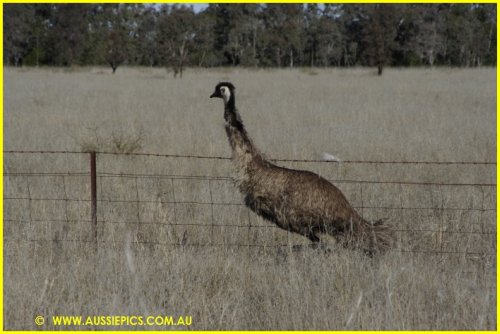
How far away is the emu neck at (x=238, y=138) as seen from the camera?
5.21m

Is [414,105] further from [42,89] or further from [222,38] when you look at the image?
[222,38]

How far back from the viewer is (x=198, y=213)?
6.78m

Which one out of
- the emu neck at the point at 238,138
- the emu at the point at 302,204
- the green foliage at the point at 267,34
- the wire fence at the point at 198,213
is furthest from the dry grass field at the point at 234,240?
the green foliage at the point at 267,34

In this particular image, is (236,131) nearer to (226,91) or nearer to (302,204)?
(226,91)

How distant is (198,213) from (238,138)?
69.6 inches

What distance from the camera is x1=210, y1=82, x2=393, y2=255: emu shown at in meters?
4.99

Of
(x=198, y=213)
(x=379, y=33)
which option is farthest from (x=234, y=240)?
(x=379, y=33)

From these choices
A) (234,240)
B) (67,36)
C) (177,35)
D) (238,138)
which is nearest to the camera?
(238,138)

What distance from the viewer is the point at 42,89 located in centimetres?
2388

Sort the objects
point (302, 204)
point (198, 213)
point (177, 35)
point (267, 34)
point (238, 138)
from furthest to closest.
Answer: point (267, 34)
point (177, 35)
point (198, 213)
point (238, 138)
point (302, 204)

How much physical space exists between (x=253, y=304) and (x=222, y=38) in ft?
197

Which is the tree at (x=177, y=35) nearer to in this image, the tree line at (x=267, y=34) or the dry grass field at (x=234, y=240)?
the tree line at (x=267, y=34)

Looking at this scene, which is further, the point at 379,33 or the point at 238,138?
the point at 379,33

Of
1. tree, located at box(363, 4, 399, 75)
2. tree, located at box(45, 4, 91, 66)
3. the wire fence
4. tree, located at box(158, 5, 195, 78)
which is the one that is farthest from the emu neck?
tree, located at box(45, 4, 91, 66)
